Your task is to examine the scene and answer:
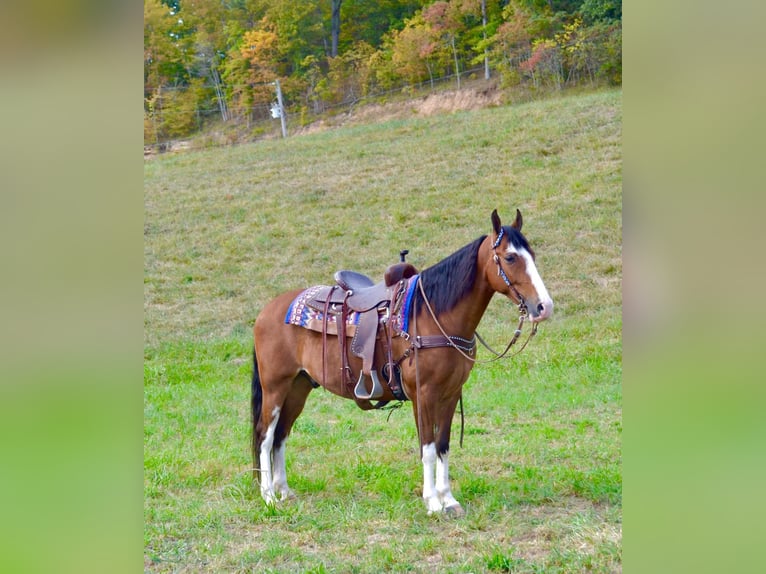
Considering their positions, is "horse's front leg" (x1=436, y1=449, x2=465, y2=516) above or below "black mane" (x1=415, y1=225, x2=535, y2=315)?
below

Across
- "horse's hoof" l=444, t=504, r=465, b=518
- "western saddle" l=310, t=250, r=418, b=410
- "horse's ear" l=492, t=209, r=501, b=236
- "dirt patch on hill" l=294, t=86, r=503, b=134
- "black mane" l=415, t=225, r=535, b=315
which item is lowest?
"horse's hoof" l=444, t=504, r=465, b=518

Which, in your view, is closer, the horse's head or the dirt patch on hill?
the horse's head

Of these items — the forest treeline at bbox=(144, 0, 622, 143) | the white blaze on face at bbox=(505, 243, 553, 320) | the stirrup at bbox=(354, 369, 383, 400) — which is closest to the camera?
the white blaze on face at bbox=(505, 243, 553, 320)

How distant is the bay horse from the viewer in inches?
159

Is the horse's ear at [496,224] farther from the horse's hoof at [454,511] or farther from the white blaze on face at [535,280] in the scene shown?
the horse's hoof at [454,511]

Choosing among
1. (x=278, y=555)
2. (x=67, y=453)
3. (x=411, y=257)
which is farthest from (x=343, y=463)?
(x=411, y=257)

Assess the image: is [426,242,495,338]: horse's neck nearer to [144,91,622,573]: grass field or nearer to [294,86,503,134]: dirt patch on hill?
[144,91,622,573]: grass field

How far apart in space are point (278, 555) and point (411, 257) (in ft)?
31.5

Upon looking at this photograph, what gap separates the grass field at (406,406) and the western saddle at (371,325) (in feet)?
2.74

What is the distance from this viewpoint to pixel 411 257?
1305 cm

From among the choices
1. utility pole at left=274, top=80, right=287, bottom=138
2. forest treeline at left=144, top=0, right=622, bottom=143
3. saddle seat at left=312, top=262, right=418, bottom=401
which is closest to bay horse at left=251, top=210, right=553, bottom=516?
saddle seat at left=312, top=262, right=418, bottom=401

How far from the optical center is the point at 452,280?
14.5 ft

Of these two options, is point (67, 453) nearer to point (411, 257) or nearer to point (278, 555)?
point (278, 555)

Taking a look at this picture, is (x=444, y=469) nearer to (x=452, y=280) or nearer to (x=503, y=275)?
(x=452, y=280)
